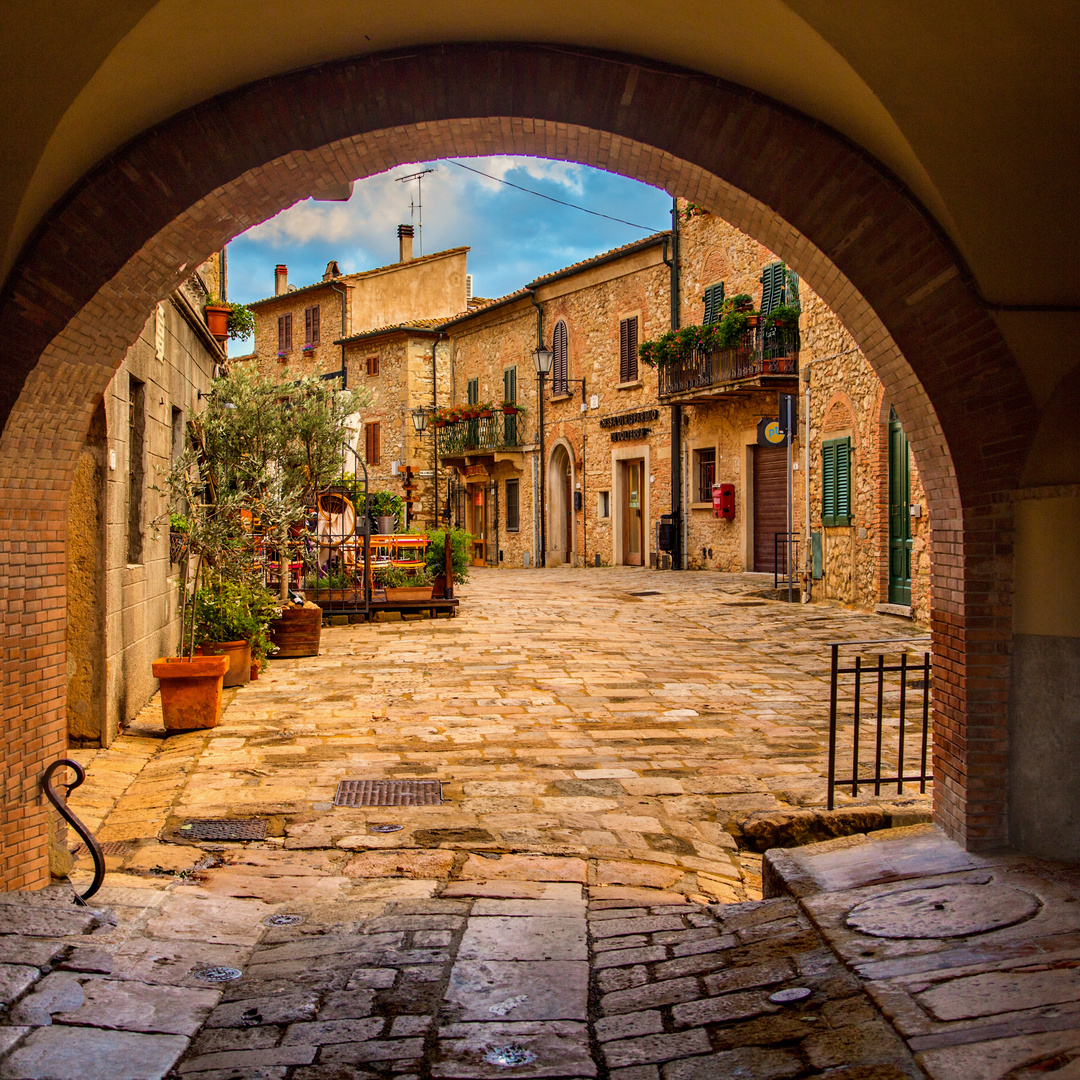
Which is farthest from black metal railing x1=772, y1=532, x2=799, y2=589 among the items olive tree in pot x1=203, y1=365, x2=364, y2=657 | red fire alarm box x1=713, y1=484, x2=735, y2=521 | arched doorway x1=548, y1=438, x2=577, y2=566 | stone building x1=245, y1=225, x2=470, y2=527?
stone building x1=245, y1=225, x2=470, y2=527

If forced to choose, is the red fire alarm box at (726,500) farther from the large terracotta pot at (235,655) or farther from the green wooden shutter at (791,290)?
the large terracotta pot at (235,655)

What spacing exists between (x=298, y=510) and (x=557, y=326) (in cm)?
1753

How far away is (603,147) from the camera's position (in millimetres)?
4605

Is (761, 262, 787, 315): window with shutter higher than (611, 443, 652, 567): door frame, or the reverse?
(761, 262, 787, 315): window with shutter

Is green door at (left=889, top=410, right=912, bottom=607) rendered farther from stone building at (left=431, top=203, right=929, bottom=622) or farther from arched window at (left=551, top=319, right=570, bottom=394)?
arched window at (left=551, top=319, right=570, bottom=394)

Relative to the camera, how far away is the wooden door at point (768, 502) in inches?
750

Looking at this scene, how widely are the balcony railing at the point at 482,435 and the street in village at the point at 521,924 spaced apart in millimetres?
20798

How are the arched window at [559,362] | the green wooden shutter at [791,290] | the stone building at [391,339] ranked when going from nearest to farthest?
the green wooden shutter at [791,290] < the arched window at [559,362] < the stone building at [391,339]

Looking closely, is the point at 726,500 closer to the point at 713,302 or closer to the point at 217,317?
the point at 713,302

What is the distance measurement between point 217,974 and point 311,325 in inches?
1331

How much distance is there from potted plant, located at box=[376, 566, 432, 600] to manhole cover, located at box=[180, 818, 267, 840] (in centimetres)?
920

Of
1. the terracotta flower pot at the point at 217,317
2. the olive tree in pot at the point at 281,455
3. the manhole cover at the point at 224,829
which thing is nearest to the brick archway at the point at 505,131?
the manhole cover at the point at 224,829

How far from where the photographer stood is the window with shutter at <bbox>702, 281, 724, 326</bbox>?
66.5ft

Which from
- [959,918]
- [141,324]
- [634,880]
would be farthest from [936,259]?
[141,324]
